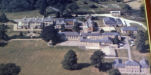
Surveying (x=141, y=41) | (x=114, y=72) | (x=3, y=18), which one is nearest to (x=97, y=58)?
(x=114, y=72)

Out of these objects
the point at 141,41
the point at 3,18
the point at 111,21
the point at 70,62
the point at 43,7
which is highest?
the point at 43,7

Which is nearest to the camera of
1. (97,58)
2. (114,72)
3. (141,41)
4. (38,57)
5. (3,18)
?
(114,72)

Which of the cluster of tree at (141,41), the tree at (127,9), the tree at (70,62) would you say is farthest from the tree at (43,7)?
the cluster of tree at (141,41)

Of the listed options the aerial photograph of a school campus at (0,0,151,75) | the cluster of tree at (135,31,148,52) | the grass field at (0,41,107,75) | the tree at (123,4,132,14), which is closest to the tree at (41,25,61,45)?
the aerial photograph of a school campus at (0,0,151,75)

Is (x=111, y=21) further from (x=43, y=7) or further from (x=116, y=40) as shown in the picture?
(x=43, y=7)

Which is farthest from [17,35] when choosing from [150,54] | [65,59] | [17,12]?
[150,54]

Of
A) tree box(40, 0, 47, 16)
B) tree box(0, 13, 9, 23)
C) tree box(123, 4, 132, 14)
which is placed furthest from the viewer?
tree box(123, 4, 132, 14)

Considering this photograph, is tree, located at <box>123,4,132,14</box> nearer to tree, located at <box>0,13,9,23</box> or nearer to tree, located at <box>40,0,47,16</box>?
tree, located at <box>40,0,47,16</box>
